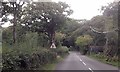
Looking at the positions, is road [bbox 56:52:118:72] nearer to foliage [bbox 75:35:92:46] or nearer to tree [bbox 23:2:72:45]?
tree [bbox 23:2:72:45]

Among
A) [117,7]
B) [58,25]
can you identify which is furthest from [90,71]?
[58,25]

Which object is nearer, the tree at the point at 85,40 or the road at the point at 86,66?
the road at the point at 86,66

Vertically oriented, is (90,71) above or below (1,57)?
below

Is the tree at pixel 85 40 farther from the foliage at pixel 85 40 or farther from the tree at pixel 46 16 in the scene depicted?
the tree at pixel 46 16

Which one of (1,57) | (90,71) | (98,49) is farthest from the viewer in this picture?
(98,49)

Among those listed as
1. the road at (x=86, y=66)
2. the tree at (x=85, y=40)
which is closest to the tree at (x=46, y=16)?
the road at (x=86, y=66)

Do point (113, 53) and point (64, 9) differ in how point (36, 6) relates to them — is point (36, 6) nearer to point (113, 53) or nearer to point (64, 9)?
point (64, 9)

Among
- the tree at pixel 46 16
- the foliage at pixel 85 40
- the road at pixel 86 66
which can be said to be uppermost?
the tree at pixel 46 16

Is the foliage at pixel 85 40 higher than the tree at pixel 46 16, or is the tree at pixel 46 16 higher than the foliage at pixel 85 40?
the tree at pixel 46 16

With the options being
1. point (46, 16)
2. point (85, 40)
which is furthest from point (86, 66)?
point (85, 40)

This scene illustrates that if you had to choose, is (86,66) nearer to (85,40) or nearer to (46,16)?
(46,16)

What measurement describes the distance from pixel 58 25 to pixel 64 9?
318cm

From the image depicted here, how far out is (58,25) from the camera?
172 feet

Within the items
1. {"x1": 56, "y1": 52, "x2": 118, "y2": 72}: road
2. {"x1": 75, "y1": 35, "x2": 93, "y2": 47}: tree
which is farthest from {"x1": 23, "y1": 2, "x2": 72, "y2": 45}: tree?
{"x1": 75, "y1": 35, "x2": 93, "y2": 47}: tree
